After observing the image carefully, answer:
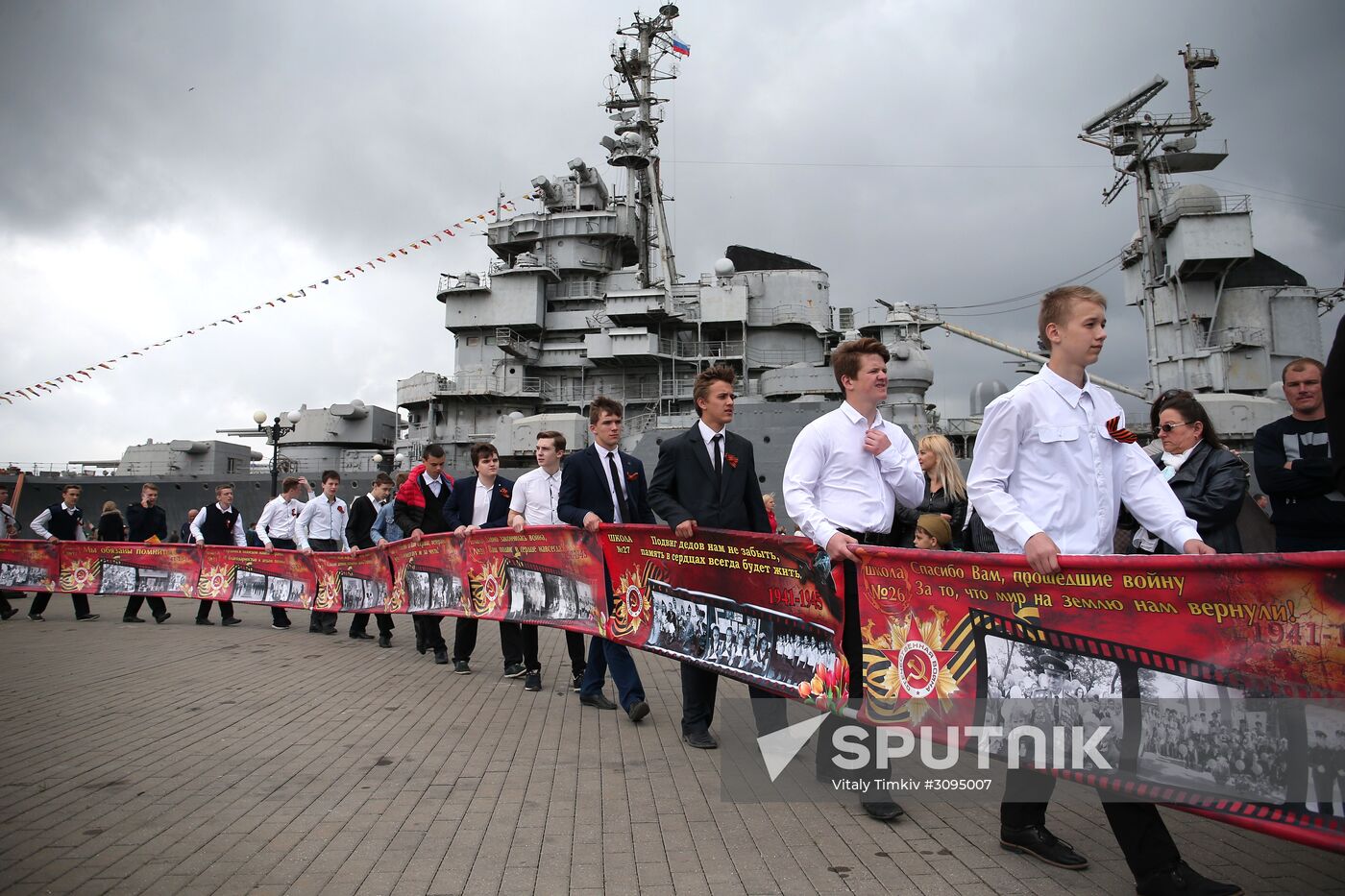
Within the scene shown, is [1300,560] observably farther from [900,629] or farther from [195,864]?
[195,864]

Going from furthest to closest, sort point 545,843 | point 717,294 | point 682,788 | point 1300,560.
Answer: point 717,294
point 682,788
point 545,843
point 1300,560

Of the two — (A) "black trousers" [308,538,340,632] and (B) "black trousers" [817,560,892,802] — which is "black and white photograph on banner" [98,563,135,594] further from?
(B) "black trousers" [817,560,892,802]

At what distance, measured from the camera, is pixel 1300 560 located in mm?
2029

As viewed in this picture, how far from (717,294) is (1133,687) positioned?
980 inches

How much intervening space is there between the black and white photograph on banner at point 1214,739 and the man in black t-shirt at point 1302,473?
2218 mm

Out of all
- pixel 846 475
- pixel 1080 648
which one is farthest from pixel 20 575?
pixel 1080 648

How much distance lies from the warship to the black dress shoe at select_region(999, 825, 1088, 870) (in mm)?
21251

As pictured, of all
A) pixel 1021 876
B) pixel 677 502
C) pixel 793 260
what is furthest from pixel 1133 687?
pixel 793 260

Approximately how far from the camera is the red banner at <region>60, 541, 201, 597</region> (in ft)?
35.7

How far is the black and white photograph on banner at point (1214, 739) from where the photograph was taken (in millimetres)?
2094

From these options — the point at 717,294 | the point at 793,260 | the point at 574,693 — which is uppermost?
the point at 793,260

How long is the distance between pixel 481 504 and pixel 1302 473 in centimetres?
629

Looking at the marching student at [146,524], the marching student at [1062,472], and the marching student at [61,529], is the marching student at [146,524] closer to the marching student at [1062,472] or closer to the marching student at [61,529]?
the marching student at [61,529]

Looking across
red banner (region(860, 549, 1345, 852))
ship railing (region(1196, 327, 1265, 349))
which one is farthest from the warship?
red banner (region(860, 549, 1345, 852))
